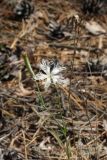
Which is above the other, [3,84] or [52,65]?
[52,65]

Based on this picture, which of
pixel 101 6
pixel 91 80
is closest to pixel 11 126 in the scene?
pixel 91 80

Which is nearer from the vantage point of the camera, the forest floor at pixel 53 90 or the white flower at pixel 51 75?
the white flower at pixel 51 75

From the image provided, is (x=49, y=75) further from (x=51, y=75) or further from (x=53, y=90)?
(x=53, y=90)

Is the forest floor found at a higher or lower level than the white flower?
lower

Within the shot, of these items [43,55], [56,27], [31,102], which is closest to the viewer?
[31,102]

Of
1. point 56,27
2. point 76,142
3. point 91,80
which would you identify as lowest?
point 76,142

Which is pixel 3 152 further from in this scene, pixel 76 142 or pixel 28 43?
pixel 28 43

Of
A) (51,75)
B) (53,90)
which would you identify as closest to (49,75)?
(51,75)

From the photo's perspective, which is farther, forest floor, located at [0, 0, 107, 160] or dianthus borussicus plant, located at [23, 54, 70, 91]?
forest floor, located at [0, 0, 107, 160]
